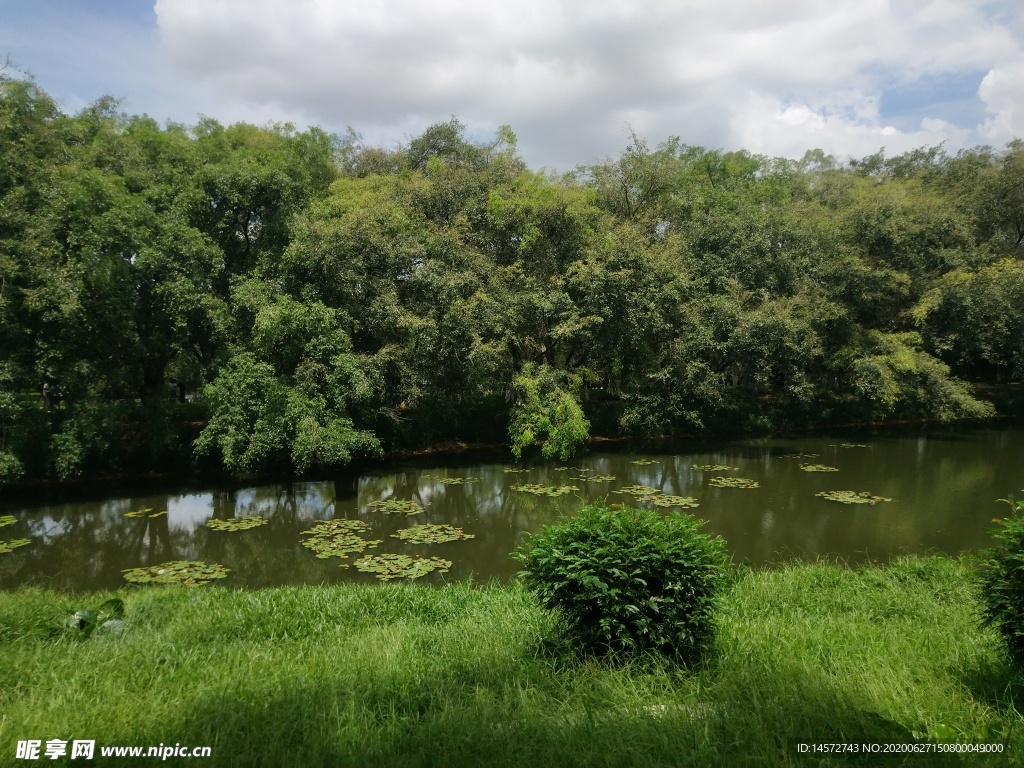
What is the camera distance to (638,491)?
1198 centimetres

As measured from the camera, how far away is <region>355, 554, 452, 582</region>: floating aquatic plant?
793 centimetres

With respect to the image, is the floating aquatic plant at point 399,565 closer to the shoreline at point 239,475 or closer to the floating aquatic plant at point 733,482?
the shoreline at point 239,475

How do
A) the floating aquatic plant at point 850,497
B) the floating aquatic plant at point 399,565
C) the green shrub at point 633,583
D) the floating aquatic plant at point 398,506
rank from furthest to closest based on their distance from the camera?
the floating aquatic plant at point 850,497 → the floating aquatic plant at point 398,506 → the floating aquatic plant at point 399,565 → the green shrub at point 633,583

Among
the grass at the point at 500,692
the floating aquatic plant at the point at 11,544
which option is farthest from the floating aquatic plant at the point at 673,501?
the floating aquatic plant at the point at 11,544

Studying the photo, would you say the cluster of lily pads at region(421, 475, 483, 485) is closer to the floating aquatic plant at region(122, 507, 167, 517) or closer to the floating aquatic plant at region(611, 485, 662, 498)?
the floating aquatic plant at region(611, 485, 662, 498)

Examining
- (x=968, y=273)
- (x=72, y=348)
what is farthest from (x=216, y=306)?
(x=968, y=273)

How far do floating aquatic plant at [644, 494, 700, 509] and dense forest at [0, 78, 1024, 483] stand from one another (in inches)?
133

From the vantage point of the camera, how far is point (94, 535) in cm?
979

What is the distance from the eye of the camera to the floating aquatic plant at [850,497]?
445 inches

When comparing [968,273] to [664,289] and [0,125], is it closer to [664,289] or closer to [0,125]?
[664,289]

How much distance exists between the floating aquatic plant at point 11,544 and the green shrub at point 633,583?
935cm

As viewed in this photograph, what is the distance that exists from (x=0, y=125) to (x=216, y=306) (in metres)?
4.58

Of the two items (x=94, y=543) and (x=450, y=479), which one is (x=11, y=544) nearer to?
(x=94, y=543)

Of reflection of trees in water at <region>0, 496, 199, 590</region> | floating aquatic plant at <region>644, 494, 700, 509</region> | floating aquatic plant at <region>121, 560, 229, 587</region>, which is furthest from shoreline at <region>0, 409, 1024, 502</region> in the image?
floating aquatic plant at <region>644, 494, 700, 509</region>
